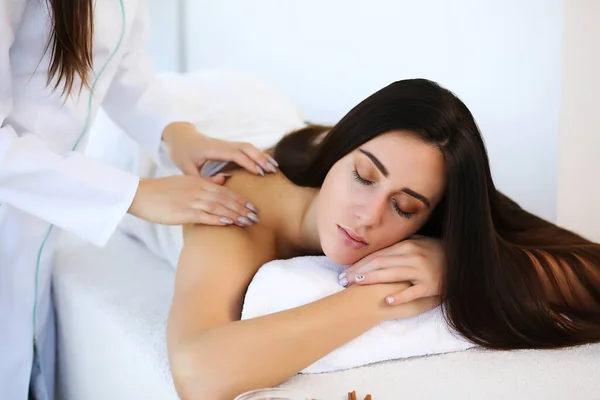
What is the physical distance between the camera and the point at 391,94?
137 cm

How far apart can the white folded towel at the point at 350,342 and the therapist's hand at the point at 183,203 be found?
129 millimetres

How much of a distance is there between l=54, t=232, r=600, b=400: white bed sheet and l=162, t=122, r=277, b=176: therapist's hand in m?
0.26

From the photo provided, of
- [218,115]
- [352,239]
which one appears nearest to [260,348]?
[352,239]

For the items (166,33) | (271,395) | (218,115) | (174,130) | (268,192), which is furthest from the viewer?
(166,33)

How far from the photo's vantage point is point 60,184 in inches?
51.0

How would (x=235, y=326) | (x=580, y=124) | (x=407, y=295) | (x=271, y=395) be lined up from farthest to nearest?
(x=580, y=124), (x=407, y=295), (x=235, y=326), (x=271, y=395)

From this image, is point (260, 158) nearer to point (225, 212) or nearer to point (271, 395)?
point (225, 212)

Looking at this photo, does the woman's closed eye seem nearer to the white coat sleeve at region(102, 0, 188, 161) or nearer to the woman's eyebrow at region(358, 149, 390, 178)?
the woman's eyebrow at region(358, 149, 390, 178)

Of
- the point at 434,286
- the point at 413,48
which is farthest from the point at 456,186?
the point at 413,48

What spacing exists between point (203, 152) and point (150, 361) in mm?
495

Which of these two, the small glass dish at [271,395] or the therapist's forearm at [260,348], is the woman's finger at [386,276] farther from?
the small glass dish at [271,395]

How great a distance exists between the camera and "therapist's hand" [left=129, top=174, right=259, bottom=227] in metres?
1.32

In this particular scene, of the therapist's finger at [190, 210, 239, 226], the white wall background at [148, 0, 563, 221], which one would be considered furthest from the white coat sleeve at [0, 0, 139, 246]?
the white wall background at [148, 0, 563, 221]

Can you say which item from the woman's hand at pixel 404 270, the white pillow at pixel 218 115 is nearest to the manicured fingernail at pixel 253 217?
the woman's hand at pixel 404 270
